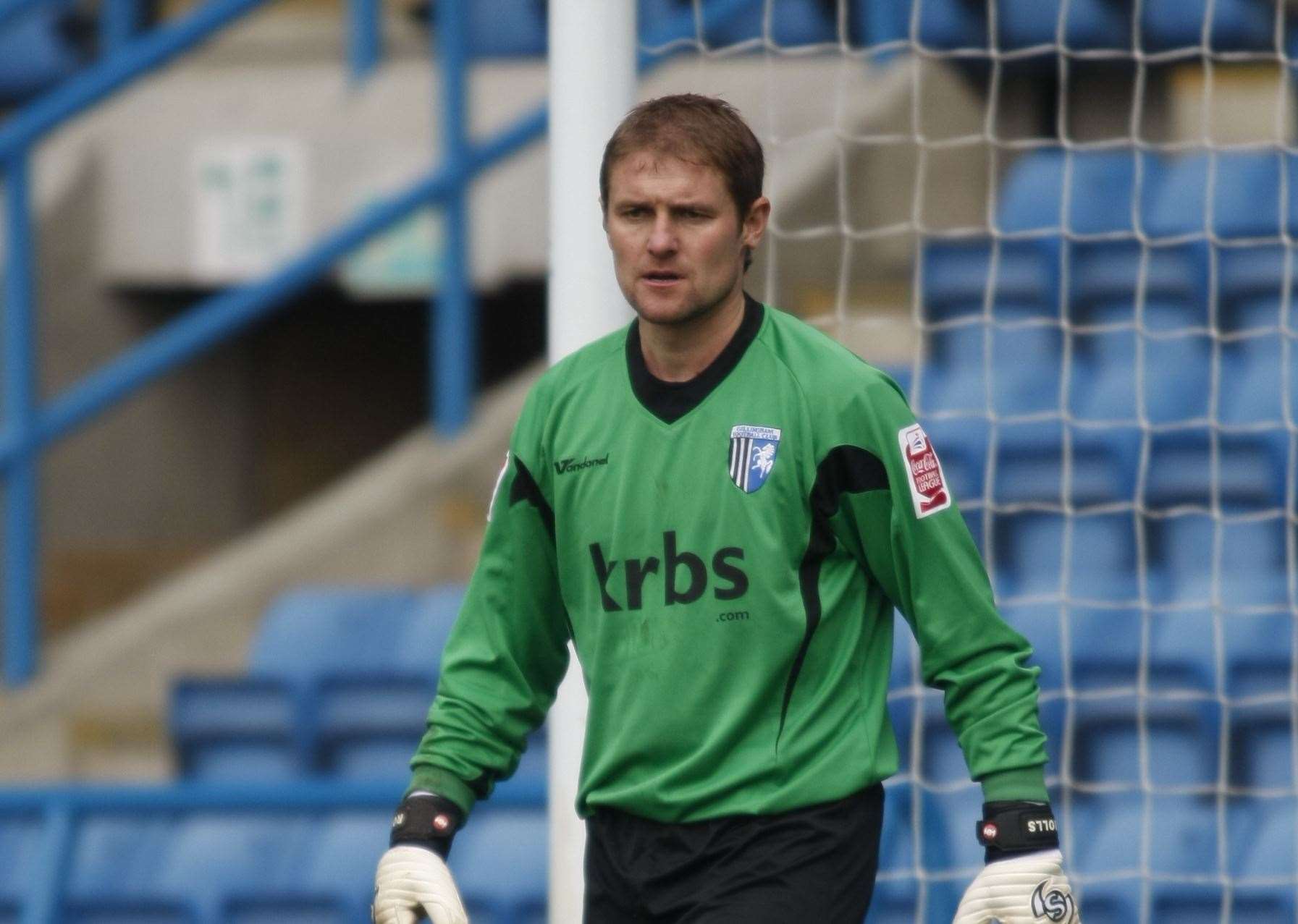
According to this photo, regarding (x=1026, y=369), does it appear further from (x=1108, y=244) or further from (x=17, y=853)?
(x=17, y=853)

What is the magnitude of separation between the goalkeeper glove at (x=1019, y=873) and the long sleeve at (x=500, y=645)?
574 millimetres

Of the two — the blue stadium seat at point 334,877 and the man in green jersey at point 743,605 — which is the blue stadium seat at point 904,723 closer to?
the blue stadium seat at point 334,877

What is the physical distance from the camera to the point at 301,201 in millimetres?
7219

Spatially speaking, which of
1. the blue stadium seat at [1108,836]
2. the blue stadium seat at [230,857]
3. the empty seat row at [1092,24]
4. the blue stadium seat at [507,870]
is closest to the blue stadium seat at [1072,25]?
the empty seat row at [1092,24]

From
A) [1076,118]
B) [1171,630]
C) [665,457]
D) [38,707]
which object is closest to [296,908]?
[38,707]

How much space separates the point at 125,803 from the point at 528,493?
2328 mm

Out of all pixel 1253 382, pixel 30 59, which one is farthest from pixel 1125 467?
pixel 30 59

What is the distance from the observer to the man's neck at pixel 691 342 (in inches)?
97.3

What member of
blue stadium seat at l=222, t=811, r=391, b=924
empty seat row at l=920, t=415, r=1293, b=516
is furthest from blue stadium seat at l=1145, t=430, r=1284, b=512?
blue stadium seat at l=222, t=811, r=391, b=924

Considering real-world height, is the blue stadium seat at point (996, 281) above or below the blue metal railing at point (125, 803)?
above

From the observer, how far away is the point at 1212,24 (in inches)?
235

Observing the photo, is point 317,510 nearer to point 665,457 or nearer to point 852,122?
point 852,122

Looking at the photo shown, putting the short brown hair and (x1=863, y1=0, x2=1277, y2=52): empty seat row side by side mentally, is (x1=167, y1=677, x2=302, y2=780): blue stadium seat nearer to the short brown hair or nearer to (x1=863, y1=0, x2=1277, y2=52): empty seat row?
(x1=863, y1=0, x2=1277, y2=52): empty seat row

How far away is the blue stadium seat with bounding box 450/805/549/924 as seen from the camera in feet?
15.1
